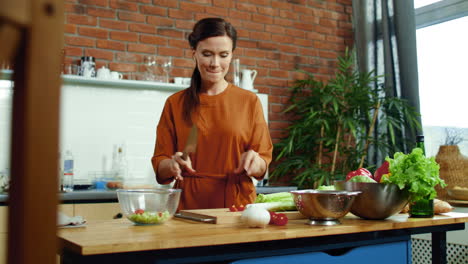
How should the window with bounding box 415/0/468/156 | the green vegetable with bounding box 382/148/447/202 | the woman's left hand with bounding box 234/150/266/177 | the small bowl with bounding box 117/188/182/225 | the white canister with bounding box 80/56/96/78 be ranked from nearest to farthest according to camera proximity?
the small bowl with bounding box 117/188/182/225 < the green vegetable with bounding box 382/148/447/202 < the woman's left hand with bounding box 234/150/266/177 < the white canister with bounding box 80/56/96/78 < the window with bounding box 415/0/468/156

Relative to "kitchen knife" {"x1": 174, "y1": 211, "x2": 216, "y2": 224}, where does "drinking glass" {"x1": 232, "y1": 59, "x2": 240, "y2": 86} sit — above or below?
above

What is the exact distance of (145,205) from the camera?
5.10ft

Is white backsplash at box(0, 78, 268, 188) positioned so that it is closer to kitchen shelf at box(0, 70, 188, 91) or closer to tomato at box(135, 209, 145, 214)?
kitchen shelf at box(0, 70, 188, 91)

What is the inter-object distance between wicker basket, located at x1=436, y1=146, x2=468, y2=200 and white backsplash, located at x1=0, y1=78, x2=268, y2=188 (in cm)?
210

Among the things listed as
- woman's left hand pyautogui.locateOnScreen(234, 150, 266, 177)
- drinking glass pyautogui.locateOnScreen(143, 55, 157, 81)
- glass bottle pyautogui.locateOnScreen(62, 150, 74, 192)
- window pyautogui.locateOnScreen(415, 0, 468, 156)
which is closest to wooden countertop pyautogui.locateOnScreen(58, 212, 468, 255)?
woman's left hand pyautogui.locateOnScreen(234, 150, 266, 177)

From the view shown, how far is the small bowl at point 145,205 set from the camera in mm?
1527

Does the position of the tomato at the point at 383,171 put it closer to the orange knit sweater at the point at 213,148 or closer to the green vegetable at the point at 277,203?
the green vegetable at the point at 277,203

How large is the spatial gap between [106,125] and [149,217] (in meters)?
2.34

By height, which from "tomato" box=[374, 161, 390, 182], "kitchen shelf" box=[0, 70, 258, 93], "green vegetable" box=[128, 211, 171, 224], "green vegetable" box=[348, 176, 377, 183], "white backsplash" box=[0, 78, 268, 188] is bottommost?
"green vegetable" box=[128, 211, 171, 224]

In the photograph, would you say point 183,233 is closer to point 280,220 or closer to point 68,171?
point 280,220

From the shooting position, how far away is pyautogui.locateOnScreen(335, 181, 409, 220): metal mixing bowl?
1729mm

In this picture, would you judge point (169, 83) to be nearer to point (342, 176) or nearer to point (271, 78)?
point (271, 78)

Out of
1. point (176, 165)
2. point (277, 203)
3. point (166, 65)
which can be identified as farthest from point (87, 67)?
point (277, 203)

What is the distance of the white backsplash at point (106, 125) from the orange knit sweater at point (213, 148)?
5.12ft
